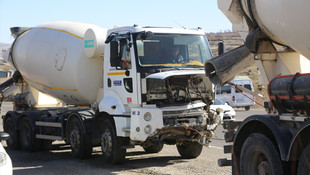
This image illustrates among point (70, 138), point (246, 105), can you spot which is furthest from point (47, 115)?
point (246, 105)

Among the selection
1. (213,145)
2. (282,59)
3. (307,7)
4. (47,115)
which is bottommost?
(213,145)

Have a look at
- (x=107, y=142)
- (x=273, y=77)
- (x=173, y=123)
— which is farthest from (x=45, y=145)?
(x=273, y=77)

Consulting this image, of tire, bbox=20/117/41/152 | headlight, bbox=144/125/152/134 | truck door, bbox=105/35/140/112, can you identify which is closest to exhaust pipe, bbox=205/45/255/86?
headlight, bbox=144/125/152/134

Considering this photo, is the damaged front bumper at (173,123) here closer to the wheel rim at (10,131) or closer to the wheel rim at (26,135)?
the wheel rim at (26,135)

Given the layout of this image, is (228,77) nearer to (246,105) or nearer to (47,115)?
(47,115)

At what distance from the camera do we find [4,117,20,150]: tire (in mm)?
15797

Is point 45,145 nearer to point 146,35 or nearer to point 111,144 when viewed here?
point 111,144

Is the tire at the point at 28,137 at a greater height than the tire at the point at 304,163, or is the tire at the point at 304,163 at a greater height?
the tire at the point at 304,163

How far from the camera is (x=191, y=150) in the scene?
1267 cm

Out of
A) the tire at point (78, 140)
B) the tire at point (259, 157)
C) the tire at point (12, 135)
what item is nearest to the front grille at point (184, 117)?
the tire at point (78, 140)

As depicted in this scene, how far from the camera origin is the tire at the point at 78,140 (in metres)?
12.7

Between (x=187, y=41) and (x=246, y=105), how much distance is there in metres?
22.7

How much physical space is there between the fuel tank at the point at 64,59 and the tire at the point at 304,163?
717cm

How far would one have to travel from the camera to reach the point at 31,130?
15.1 metres
